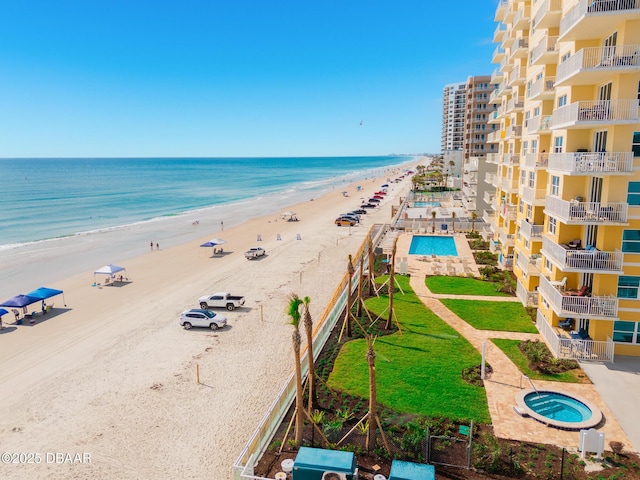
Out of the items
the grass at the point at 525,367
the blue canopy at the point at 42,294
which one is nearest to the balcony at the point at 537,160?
the grass at the point at 525,367

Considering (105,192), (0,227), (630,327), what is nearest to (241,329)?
(630,327)

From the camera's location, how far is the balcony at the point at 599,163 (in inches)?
795

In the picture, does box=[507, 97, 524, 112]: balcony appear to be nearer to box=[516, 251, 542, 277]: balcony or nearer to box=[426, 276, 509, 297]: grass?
box=[516, 251, 542, 277]: balcony

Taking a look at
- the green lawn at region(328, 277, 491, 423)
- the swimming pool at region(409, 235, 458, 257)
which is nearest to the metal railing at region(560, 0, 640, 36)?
the green lawn at region(328, 277, 491, 423)

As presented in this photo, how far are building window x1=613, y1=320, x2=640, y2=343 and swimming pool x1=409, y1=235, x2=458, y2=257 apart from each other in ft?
81.3

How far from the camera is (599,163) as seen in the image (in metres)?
20.7

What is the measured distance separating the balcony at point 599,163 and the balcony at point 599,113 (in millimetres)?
1345

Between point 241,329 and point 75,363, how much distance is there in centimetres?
920

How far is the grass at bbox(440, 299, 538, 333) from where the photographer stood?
2706 cm

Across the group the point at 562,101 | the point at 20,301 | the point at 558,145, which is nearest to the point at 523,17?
the point at 562,101

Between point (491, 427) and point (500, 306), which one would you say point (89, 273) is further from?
point (491, 427)

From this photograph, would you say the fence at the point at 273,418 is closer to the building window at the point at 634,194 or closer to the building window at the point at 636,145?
the building window at the point at 634,194

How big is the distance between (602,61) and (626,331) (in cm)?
1260

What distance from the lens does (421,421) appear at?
1739 cm
